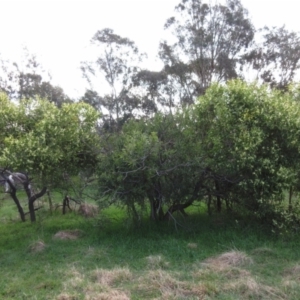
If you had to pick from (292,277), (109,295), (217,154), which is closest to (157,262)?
(109,295)

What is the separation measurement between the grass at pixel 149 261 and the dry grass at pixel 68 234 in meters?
0.02

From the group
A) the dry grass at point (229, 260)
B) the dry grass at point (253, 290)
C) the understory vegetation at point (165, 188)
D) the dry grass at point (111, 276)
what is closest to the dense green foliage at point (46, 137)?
the understory vegetation at point (165, 188)

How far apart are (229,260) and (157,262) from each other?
4.15ft

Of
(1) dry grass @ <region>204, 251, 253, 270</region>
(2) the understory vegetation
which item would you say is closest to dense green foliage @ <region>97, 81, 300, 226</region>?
(2) the understory vegetation

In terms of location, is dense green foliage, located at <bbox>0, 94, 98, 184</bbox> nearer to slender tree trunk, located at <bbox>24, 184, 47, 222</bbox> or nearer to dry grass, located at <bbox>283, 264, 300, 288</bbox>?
slender tree trunk, located at <bbox>24, 184, 47, 222</bbox>

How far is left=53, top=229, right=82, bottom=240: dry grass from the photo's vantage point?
9766 mm

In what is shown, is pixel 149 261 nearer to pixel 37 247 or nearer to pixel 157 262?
pixel 157 262

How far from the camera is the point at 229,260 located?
7.18m

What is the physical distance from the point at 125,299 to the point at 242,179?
160 inches

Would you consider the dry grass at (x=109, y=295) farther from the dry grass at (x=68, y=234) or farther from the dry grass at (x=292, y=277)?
the dry grass at (x=68, y=234)

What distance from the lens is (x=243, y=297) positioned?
18.3 ft

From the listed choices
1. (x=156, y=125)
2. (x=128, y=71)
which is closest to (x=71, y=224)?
(x=156, y=125)

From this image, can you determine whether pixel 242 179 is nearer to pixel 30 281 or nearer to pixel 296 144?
pixel 296 144

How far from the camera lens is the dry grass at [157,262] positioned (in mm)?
7144
